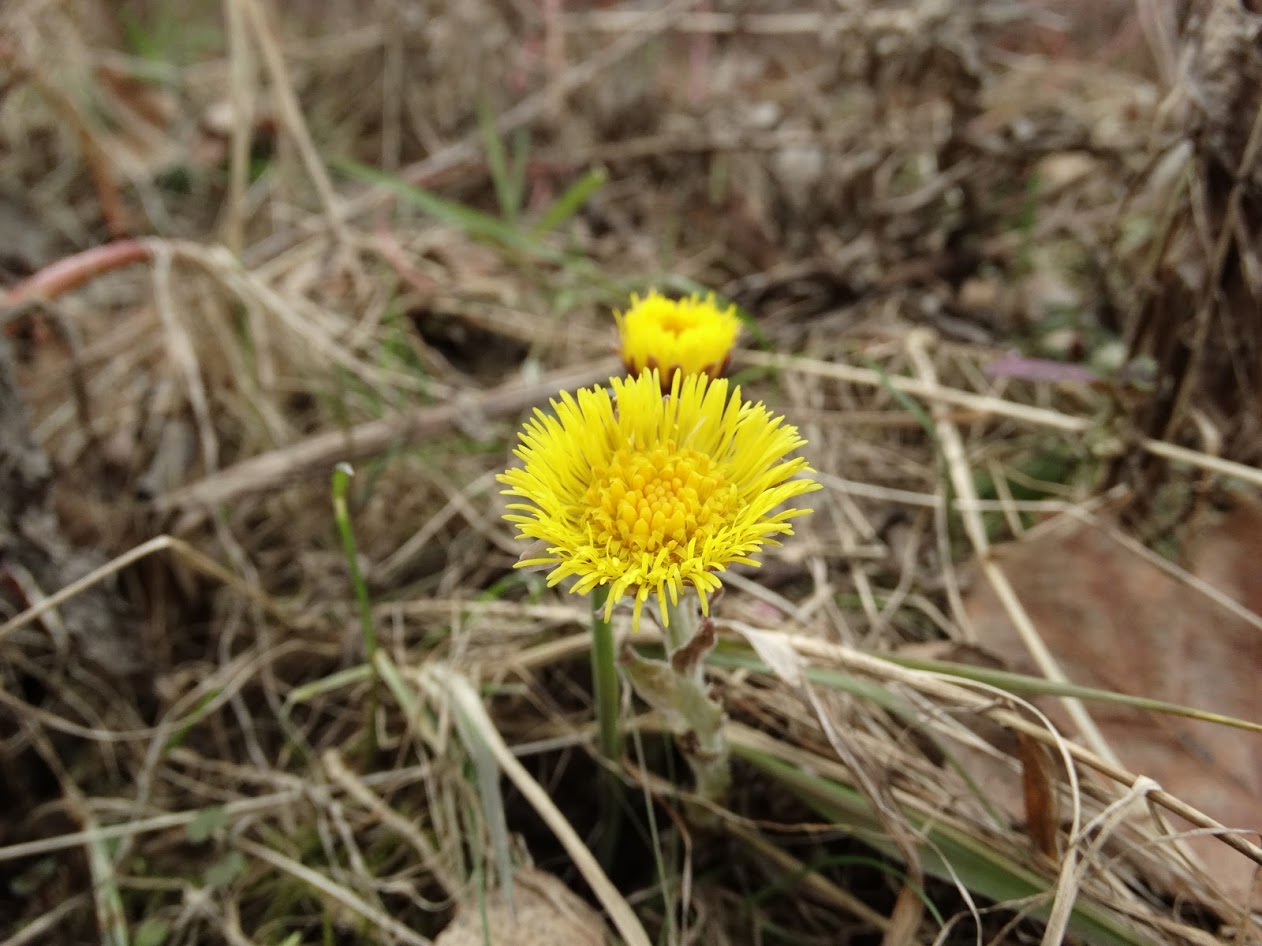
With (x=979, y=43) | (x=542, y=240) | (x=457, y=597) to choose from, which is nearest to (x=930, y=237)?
(x=979, y=43)

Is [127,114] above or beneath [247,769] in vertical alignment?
above

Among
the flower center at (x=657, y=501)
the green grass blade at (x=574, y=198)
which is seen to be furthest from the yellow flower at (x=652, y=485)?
the green grass blade at (x=574, y=198)

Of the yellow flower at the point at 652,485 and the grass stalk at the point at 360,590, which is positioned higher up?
the yellow flower at the point at 652,485

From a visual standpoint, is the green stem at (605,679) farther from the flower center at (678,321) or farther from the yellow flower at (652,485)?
the flower center at (678,321)

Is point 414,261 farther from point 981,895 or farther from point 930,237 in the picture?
point 981,895

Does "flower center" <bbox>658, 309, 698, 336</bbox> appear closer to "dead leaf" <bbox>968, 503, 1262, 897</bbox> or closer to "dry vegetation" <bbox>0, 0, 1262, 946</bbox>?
"dry vegetation" <bbox>0, 0, 1262, 946</bbox>

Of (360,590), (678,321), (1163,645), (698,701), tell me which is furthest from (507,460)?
(1163,645)

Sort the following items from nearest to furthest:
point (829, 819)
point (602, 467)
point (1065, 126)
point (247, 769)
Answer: point (602, 467)
point (829, 819)
point (247, 769)
point (1065, 126)
